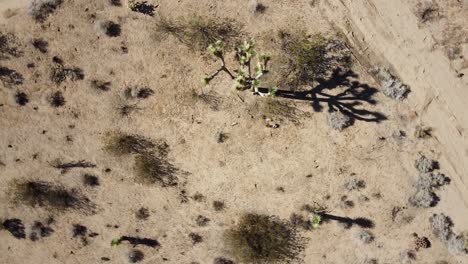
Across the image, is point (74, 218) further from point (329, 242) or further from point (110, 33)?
point (329, 242)

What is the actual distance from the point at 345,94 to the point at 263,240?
20.0 ft

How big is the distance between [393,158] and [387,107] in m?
1.85

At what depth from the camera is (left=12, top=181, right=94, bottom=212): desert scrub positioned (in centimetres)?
1728

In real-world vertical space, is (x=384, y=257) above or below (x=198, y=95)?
below

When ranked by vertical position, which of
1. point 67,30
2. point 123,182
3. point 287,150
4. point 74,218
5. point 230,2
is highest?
point 230,2

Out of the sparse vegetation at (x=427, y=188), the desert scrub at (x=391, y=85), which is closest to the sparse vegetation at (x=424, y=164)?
the sparse vegetation at (x=427, y=188)

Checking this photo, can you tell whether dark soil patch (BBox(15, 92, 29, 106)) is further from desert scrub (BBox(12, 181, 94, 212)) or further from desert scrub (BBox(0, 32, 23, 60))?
desert scrub (BBox(12, 181, 94, 212))

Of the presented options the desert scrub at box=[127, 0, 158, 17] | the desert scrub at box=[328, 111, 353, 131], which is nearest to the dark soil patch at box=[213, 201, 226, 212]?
the desert scrub at box=[328, 111, 353, 131]

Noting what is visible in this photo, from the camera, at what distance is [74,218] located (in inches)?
686

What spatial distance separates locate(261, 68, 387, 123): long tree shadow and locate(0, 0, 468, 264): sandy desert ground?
0.17 feet

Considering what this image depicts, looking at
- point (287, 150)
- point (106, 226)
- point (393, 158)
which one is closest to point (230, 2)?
point (287, 150)

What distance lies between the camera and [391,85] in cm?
1670

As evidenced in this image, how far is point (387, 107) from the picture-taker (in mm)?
16859

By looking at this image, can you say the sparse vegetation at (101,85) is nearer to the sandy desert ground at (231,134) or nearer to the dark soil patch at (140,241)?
the sandy desert ground at (231,134)
